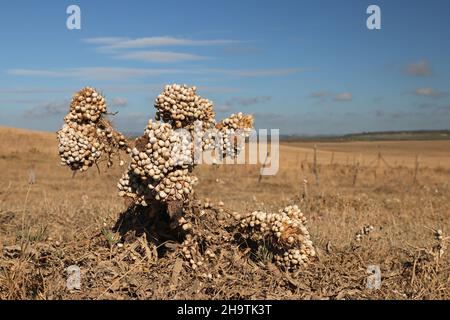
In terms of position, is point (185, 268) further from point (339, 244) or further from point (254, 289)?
point (339, 244)

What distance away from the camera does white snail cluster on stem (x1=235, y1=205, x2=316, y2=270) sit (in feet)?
16.5

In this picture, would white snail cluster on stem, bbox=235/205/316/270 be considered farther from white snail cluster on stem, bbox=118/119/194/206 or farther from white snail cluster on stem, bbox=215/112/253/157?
A: white snail cluster on stem, bbox=118/119/194/206

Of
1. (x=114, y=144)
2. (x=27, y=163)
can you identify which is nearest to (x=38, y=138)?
(x=27, y=163)

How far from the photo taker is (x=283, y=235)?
197 inches

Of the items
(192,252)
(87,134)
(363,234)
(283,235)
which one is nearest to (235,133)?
(283,235)

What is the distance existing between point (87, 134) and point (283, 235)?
2128mm

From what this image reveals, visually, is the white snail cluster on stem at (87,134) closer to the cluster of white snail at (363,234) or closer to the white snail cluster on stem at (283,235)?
the white snail cluster on stem at (283,235)

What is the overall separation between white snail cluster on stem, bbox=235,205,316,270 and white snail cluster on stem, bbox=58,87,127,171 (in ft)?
5.08

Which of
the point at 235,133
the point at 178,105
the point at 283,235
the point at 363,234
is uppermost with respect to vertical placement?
the point at 178,105

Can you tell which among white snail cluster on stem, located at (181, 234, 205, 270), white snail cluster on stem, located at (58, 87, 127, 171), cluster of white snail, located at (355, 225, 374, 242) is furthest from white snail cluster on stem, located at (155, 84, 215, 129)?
cluster of white snail, located at (355, 225, 374, 242)

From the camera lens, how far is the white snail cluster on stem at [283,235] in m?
5.02

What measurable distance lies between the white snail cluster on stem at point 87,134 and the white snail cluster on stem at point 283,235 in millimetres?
1549

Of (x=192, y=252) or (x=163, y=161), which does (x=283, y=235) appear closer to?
(x=192, y=252)
